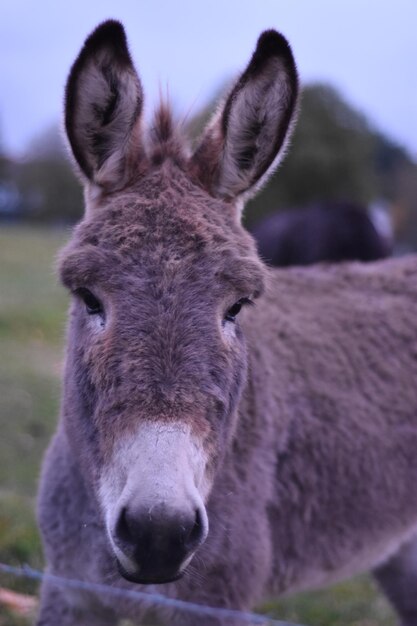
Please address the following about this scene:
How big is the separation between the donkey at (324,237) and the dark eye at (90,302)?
7155mm

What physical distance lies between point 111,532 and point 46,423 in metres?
6.00

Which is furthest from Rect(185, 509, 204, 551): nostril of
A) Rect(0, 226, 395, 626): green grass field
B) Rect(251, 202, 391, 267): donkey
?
Rect(251, 202, 391, 267): donkey

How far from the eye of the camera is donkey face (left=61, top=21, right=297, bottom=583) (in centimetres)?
242

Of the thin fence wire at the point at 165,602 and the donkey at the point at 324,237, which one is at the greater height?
the thin fence wire at the point at 165,602

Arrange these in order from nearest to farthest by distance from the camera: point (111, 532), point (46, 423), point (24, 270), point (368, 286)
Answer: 1. point (111, 532)
2. point (368, 286)
3. point (46, 423)
4. point (24, 270)

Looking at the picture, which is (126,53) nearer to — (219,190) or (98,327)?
(219,190)

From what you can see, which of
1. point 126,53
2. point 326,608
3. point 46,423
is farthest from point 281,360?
point 46,423

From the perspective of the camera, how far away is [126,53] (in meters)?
3.03

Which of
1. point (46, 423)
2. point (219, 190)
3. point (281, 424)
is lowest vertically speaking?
point (46, 423)

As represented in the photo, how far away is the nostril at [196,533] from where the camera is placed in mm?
2359

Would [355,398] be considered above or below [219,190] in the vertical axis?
below

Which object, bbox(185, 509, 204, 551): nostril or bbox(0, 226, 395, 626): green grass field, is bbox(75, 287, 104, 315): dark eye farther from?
bbox(185, 509, 204, 551): nostril

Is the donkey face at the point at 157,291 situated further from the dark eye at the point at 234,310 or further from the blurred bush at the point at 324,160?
the blurred bush at the point at 324,160

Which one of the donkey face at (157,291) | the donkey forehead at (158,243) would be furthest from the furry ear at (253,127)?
the donkey forehead at (158,243)
